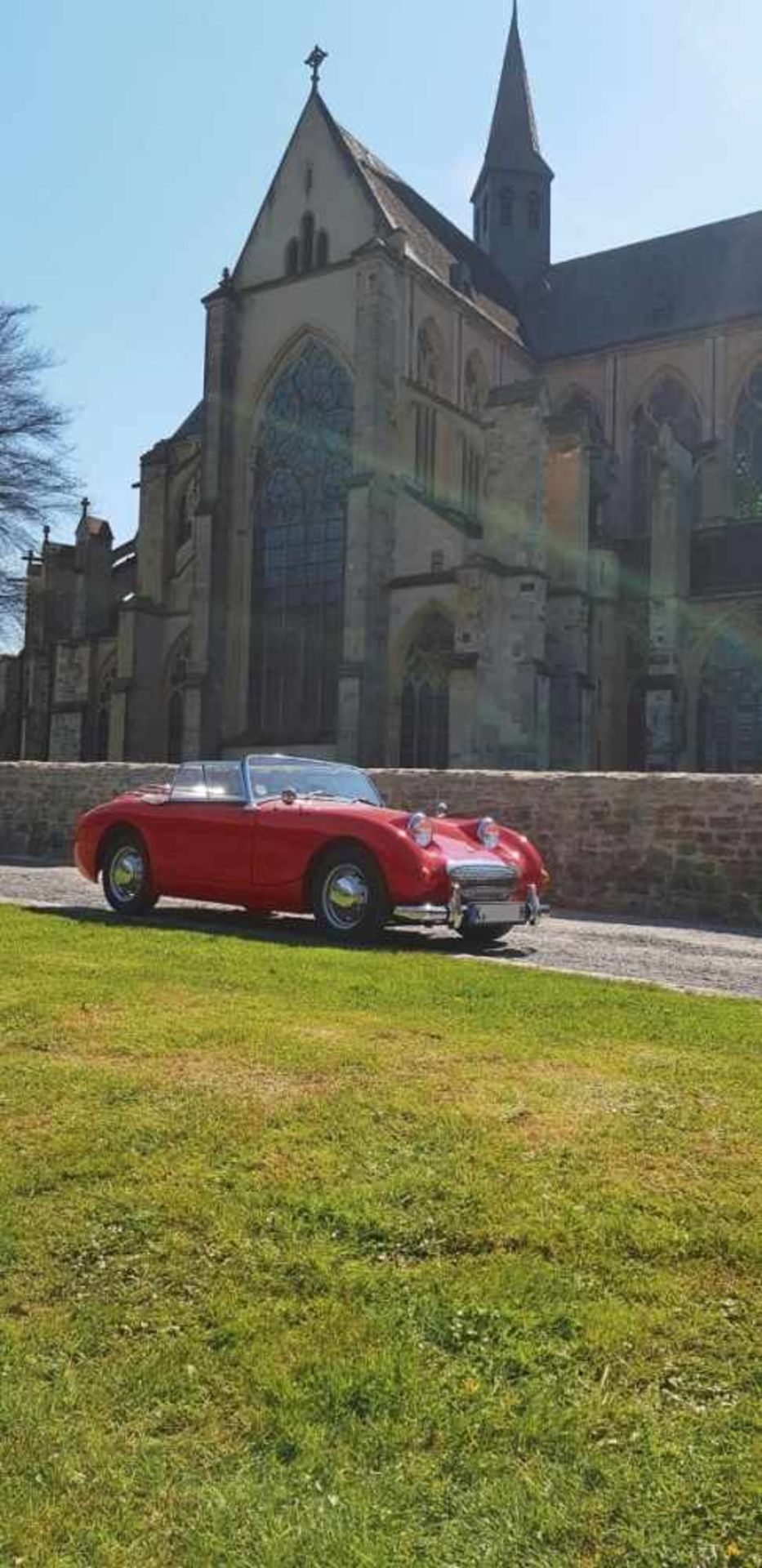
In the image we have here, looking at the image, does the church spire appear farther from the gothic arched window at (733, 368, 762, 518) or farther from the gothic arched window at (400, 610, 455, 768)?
the gothic arched window at (400, 610, 455, 768)

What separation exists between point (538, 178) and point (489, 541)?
2855 centimetres

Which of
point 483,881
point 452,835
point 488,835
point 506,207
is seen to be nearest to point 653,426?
point 506,207

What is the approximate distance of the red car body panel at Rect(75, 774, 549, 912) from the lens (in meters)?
8.46

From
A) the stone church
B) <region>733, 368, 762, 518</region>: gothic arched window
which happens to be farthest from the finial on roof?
<region>733, 368, 762, 518</region>: gothic arched window

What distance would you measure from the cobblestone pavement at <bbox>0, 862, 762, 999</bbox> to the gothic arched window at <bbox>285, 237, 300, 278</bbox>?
2393 centimetres

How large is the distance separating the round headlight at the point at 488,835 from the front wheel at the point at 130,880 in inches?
108

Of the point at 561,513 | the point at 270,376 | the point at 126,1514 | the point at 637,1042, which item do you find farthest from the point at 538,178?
the point at 126,1514

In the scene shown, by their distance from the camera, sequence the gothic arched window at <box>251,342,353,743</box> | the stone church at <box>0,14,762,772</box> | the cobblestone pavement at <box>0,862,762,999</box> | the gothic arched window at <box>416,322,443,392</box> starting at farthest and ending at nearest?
1. the gothic arched window at <box>416,322,443,392</box>
2. the gothic arched window at <box>251,342,353,743</box>
3. the stone church at <box>0,14,762,772</box>
4. the cobblestone pavement at <box>0,862,762,999</box>

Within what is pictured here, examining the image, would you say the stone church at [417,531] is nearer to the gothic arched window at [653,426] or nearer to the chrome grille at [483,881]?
the gothic arched window at [653,426]

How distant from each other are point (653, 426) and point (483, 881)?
31.3m

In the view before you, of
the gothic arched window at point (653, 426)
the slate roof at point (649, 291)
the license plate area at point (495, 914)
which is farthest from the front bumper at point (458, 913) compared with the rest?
the slate roof at point (649, 291)

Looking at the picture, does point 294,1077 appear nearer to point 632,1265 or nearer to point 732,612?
point 632,1265

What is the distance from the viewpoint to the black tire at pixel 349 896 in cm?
849

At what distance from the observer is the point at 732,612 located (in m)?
27.2
